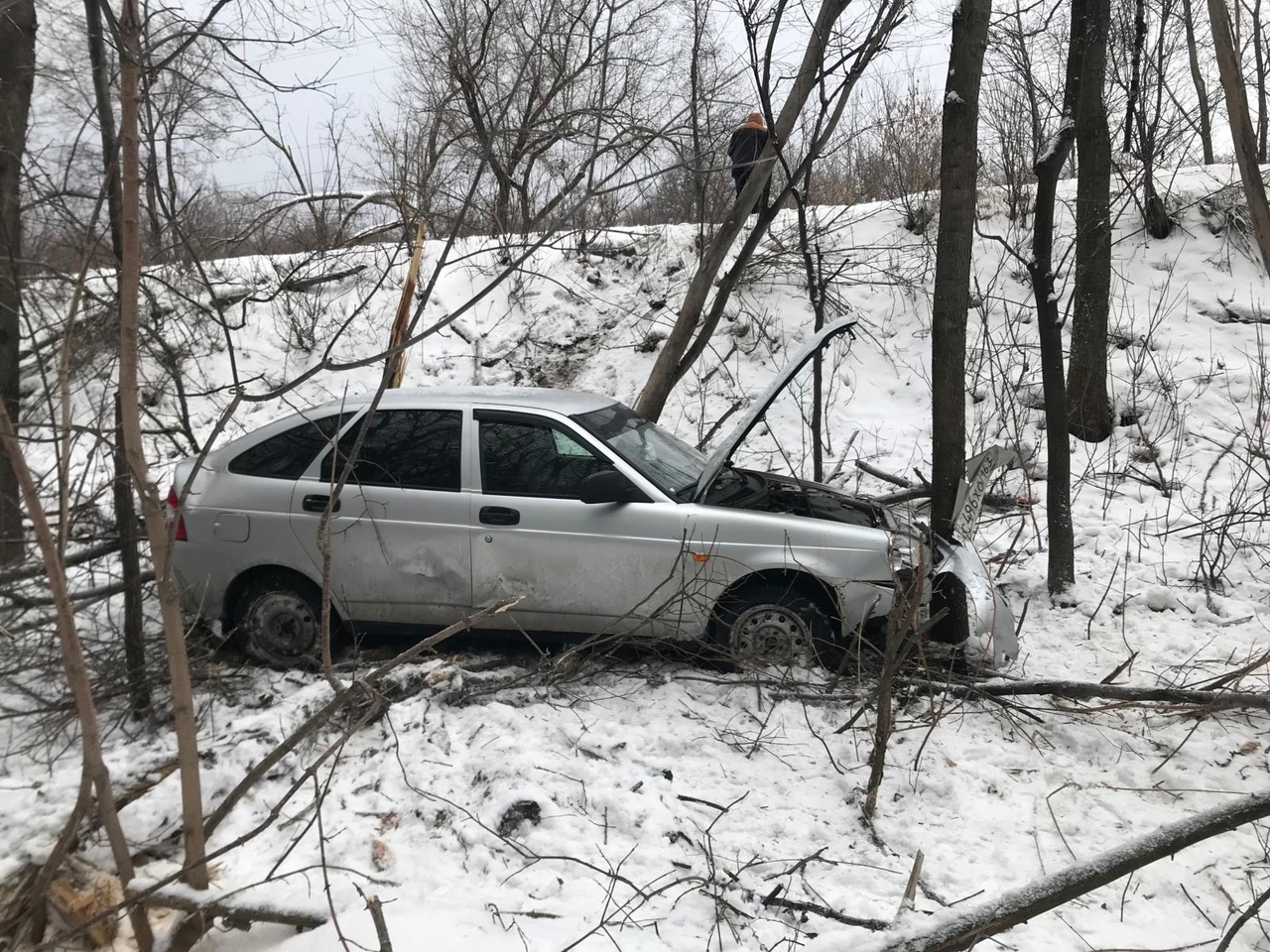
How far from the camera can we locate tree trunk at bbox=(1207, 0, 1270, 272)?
6.88 feet

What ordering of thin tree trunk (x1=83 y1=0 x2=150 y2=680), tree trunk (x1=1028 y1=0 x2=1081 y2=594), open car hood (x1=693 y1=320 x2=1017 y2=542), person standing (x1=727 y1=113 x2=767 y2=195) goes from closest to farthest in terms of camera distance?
thin tree trunk (x1=83 y1=0 x2=150 y2=680) < open car hood (x1=693 y1=320 x2=1017 y2=542) < tree trunk (x1=1028 y1=0 x2=1081 y2=594) < person standing (x1=727 y1=113 x2=767 y2=195)

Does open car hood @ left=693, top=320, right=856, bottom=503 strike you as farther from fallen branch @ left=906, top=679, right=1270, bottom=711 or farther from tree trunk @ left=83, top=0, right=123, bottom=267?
tree trunk @ left=83, top=0, right=123, bottom=267

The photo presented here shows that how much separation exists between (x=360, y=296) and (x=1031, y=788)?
11.5m

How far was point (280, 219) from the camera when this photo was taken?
660cm

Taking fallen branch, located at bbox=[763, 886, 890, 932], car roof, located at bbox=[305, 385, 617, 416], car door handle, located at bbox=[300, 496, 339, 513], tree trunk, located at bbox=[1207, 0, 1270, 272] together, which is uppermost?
tree trunk, located at bbox=[1207, 0, 1270, 272]

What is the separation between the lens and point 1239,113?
2135 millimetres

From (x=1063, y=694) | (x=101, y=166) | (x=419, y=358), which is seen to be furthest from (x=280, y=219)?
(x=1063, y=694)

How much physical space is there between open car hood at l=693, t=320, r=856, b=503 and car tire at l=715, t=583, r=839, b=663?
2.00 ft

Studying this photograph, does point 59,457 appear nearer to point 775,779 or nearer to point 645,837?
point 645,837

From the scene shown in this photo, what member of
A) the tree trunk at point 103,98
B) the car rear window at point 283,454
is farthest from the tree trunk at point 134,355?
the car rear window at point 283,454

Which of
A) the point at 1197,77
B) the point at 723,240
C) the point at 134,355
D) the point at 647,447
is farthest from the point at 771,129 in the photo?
the point at 1197,77

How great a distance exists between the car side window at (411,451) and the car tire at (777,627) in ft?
5.45

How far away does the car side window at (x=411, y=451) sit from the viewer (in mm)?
4547

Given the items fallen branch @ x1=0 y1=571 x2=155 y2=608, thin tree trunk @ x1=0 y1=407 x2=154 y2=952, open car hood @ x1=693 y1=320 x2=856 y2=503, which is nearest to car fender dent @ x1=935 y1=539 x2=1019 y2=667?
open car hood @ x1=693 y1=320 x2=856 y2=503
